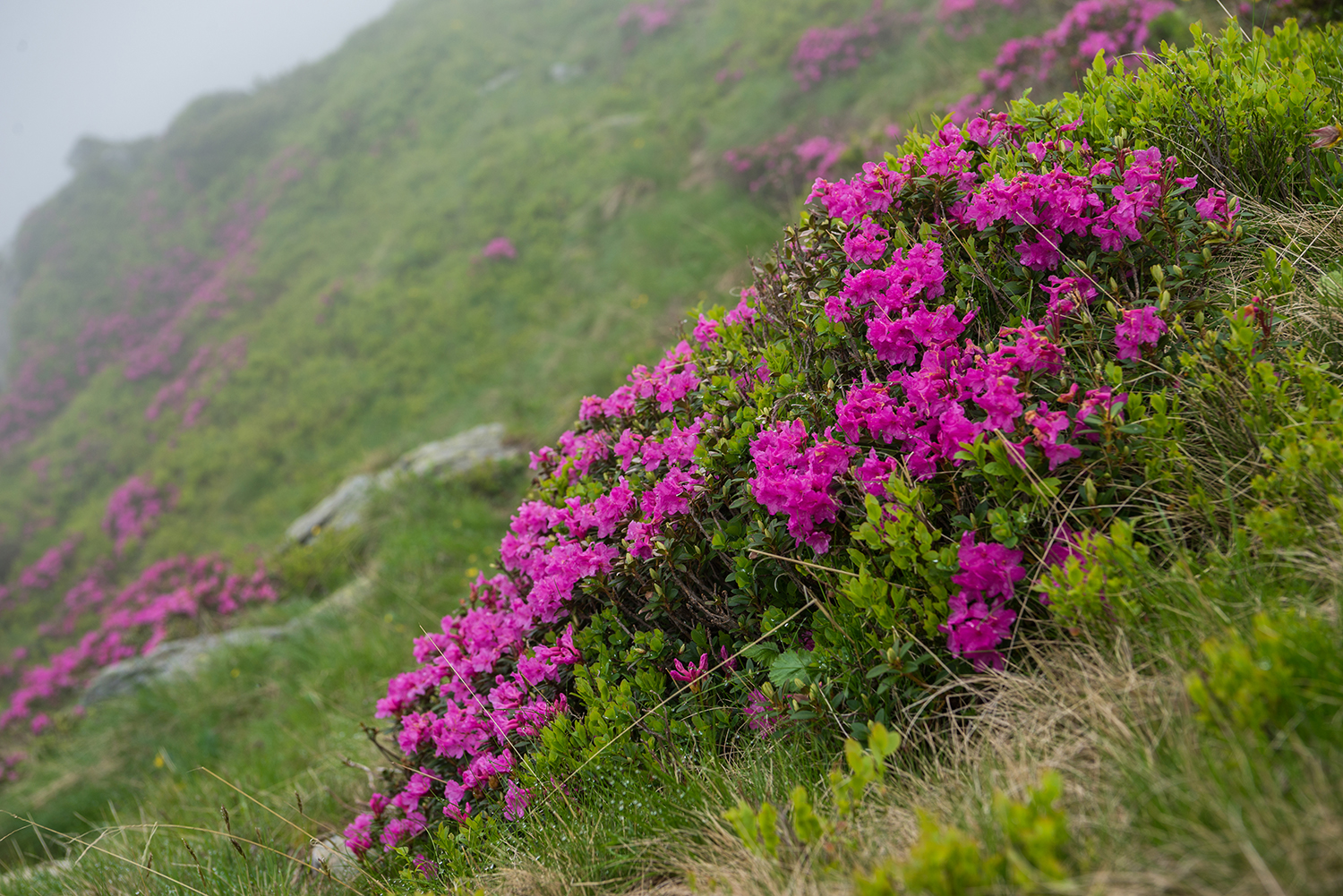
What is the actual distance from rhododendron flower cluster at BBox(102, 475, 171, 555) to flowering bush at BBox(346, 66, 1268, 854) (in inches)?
549

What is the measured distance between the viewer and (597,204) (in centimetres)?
1298

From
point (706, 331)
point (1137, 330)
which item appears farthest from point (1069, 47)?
point (1137, 330)

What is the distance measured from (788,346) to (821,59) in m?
10.6

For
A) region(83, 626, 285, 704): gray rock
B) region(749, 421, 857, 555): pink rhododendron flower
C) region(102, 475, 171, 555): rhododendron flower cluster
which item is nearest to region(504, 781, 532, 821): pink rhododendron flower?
region(749, 421, 857, 555): pink rhododendron flower

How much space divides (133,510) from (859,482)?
54.7 ft

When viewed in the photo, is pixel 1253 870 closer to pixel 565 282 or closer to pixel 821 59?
pixel 565 282

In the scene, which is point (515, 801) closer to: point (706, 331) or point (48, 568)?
point (706, 331)

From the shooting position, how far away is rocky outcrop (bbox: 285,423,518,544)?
8.48 m

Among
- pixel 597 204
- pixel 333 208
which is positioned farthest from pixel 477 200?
pixel 333 208

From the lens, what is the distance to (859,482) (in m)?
2.27

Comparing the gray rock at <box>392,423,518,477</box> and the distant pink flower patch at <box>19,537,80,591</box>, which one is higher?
the gray rock at <box>392,423,518,477</box>

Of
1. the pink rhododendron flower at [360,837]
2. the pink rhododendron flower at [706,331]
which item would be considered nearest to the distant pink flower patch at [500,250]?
the pink rhododendron flower at [706,331]

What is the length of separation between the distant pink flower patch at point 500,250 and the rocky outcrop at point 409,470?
16.6ft

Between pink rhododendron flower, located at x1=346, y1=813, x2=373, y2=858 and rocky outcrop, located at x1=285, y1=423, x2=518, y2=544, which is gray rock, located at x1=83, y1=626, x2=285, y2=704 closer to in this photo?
rocky outcrop, located at x1=285, y1=423, x2=518, y2=544
